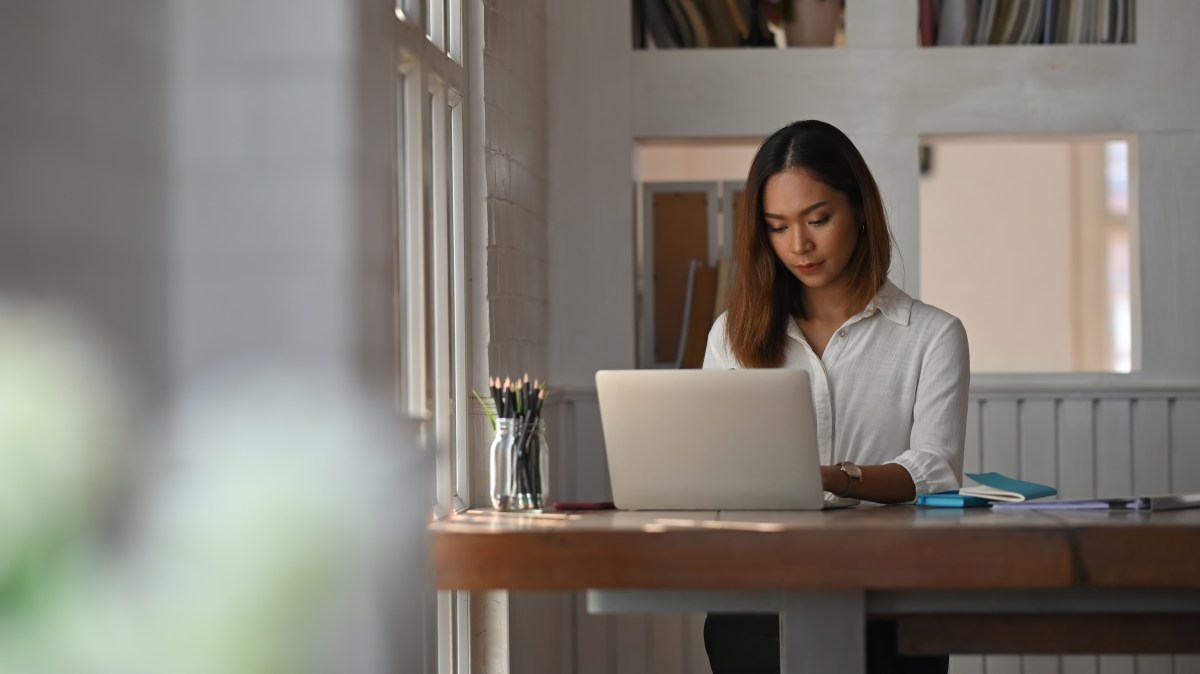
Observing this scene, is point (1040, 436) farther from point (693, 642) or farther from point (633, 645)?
point (633, 645)

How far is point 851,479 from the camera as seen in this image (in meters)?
2.18

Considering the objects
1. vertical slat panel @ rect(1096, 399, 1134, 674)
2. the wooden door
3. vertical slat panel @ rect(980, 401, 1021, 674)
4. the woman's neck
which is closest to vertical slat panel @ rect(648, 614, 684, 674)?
the wooden door

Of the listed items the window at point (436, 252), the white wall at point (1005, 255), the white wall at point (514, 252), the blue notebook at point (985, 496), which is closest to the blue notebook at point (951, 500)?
the blue notebook at point (985, 496)

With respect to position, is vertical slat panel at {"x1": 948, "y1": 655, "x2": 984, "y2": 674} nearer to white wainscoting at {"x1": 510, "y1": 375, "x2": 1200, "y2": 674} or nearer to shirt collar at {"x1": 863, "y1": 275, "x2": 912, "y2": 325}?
white wainscoting at {"x1": 510, "y1": 375, "x2": 1200, "y2": 674}

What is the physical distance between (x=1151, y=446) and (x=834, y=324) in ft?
4.74

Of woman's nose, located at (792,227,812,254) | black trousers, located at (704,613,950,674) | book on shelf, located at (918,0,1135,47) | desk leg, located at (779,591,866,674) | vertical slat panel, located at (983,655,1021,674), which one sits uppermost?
Result: book on shelf, located at (918,0,1135,47)

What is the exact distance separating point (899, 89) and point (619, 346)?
1.03 m

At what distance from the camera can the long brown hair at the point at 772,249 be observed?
264cm

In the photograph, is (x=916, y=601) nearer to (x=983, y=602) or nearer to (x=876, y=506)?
(x=983, y=602)

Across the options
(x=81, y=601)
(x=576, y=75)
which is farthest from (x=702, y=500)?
(x=576, y=75)

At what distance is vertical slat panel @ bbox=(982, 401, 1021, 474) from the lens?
3699 mm

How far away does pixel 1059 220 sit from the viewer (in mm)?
8086

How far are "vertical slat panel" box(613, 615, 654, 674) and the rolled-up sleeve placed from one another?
4.44ft

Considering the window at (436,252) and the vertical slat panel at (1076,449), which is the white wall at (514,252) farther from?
the vertical slat panel at (1076,449)
